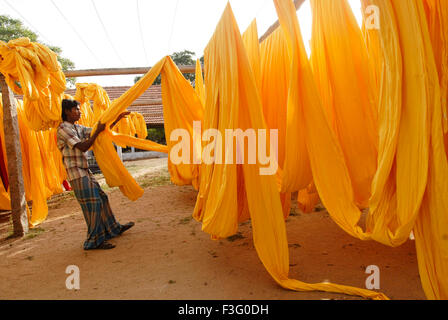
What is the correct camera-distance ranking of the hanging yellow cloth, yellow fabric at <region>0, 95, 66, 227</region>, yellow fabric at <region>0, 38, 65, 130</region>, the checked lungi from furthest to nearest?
yellow fabric at <region>0, 95, 66, 227</region> < the checked lungi < yellow fabric at <region>0, 38, 65, 130</region> < the hanging yellow cloth

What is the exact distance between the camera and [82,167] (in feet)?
9.55

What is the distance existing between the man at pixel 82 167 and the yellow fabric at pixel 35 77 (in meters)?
0.25

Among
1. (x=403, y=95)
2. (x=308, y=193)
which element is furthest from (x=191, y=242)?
(x=403, y=95)

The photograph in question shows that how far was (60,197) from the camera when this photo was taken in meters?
5.90

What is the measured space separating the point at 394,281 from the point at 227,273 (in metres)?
1.19

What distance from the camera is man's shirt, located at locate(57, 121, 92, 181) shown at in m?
2.80

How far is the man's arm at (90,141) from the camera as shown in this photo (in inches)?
110

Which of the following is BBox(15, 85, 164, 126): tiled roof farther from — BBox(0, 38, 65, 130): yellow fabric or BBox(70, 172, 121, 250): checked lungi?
BBox(70, 172, 121, 250): checked lungi

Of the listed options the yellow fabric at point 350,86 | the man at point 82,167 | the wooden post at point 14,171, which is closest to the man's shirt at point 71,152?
the man at point 82,167

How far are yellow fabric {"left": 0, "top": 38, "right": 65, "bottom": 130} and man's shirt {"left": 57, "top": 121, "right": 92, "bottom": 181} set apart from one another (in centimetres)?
27

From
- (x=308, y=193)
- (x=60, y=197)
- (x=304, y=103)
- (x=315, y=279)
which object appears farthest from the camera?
(x=60, y=197)

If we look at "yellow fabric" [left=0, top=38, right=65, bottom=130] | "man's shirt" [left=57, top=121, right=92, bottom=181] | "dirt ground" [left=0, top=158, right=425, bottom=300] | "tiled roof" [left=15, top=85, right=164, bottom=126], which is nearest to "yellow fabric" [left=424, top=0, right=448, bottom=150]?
"dirt ground" [left=0, top=158, right=425, bottom=300]

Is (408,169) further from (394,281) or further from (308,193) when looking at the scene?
(308,193)

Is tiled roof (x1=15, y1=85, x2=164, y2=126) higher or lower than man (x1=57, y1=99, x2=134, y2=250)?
higher
